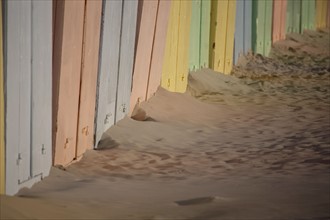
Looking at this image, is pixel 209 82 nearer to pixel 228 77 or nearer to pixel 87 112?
pixel 228 77

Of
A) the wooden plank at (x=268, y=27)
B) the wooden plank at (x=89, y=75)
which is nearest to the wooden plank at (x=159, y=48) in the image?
the wooden plank at (x=89, y=75)

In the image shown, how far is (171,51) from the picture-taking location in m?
11.5

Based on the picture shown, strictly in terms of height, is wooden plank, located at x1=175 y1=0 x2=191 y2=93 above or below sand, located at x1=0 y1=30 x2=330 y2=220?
above

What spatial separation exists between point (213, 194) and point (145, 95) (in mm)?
4572

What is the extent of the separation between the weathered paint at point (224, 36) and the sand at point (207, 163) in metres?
0.41

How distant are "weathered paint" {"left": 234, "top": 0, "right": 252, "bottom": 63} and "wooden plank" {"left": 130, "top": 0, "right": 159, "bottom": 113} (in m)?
5.24

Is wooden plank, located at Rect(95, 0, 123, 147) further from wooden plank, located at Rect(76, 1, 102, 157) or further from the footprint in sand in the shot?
the footprint in sand

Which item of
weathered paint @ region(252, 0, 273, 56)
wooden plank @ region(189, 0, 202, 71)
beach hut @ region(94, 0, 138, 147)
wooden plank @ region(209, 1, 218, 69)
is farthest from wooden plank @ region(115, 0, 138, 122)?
weathered paint @ region(252, 0, 273, 56)

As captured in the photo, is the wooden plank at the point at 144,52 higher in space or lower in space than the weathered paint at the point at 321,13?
lower

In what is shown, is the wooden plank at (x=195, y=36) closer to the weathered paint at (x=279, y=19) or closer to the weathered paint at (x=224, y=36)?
the weathered paint at (x=224, y=36)

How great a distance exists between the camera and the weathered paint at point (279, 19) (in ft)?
63.0

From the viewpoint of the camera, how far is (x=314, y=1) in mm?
23750

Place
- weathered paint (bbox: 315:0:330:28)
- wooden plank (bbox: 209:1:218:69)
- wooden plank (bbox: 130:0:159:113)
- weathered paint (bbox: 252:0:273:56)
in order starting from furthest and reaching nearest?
weathered paint (bbox: 315:0:330:28) < weathered paint (bbox: 252:0:273:56) < wooden plank (bbox: 209:1:218:69) < wooden plank (bbox: 130:0:159:113)

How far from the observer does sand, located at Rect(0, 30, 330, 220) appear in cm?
546
